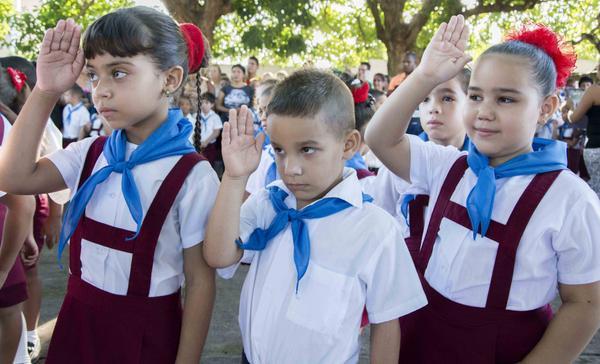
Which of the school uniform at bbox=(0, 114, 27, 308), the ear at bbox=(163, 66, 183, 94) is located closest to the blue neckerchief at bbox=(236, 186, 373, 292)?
the ear at bbox=(163, 66, 183, 94)

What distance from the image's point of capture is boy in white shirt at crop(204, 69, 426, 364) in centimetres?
153

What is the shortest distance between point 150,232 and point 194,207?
0.46ft

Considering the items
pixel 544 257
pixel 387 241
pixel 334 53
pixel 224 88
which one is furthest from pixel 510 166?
A: pixel 334 53

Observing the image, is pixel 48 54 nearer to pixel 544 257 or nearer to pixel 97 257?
pixel 97 257

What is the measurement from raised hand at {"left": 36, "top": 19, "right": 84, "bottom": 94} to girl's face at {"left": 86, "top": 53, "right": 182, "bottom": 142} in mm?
76

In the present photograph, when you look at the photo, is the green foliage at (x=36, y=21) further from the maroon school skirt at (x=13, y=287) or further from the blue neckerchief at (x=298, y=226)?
the blue neckerchief at (x=298, y=226)

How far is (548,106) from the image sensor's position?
175 cm

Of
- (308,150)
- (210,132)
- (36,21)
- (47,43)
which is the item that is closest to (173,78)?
(47,43)

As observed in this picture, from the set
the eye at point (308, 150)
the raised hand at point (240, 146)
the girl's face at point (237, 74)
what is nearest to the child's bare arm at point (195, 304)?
the raised hand at point (240, 146)

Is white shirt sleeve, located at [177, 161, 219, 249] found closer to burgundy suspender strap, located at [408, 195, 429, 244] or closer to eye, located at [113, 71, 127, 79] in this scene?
eye, located at [113, 71, 127, 79]

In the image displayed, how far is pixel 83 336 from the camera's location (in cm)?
167

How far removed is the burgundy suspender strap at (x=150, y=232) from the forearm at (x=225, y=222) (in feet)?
0.46

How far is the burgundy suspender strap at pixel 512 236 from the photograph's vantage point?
5.17 ft

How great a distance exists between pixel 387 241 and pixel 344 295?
0.18 metres
